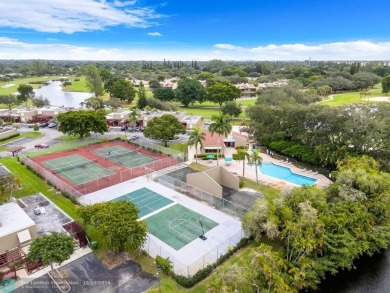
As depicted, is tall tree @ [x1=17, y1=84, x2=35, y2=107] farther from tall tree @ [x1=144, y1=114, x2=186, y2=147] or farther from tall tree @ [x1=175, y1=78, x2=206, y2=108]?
tall tree @ [x1=144, y1=114, x2=186, y2=147]

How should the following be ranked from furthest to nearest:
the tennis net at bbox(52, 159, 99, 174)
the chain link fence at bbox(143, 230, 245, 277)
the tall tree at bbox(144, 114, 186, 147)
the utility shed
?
the tall tree at bbox(144, 114, 186, 147) → the tennis net at bbox(52, 159, 99, 174) → the utility shed → the chain link fence at bbox(143, 230, 245, 277)

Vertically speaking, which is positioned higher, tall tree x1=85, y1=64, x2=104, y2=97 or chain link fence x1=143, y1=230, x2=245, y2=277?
tall tree x1=85, y1=64, x2=104, y2=97

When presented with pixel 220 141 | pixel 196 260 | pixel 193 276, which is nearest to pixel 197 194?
pixel 196 260

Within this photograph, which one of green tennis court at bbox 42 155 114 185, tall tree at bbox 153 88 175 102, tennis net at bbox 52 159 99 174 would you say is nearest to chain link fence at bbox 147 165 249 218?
green tennis court at bbox 42 155 114 185

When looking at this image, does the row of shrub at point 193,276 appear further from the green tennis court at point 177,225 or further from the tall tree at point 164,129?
the tall tree at point 164,129

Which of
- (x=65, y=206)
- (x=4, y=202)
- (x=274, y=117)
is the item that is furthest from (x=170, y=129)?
(x=4, y=202)

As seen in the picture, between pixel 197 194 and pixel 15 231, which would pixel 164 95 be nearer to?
pixel 197 194
